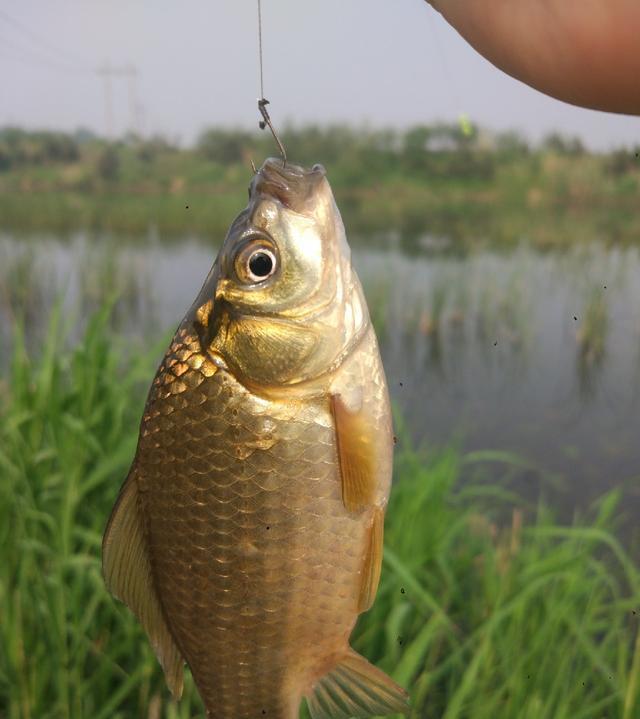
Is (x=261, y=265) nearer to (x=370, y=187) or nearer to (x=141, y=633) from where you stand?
(x=141, y=633)

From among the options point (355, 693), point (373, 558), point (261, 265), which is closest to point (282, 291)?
point (261, 265)

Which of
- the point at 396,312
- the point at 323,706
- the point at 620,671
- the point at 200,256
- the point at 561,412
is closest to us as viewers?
the point at 323,706

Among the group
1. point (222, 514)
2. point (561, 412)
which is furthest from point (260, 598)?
point (561, 412)

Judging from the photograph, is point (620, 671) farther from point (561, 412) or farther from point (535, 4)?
point (561, 412)

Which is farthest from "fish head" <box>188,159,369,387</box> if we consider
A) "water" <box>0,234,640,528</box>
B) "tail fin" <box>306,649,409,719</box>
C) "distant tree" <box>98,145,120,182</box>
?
"distant tree" <box>98,145,120,182</box>

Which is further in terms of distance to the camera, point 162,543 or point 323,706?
point 323,706

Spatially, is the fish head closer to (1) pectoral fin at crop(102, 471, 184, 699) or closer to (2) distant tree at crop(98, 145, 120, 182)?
(1) pectoral fin at crop(102, 471, 184, 699)
